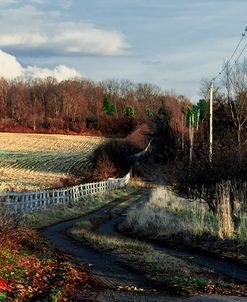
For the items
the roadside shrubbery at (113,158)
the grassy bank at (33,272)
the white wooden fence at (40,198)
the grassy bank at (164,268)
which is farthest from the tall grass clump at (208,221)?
the roadside shrubbery at (113,158)

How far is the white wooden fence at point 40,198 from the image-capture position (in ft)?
73.4

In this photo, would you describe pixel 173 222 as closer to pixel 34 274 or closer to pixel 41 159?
pixel 34 274

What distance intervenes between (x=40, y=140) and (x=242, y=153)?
69801mm

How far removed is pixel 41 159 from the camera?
64.4 meters

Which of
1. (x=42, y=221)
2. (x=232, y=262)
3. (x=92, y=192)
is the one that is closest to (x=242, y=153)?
(x=232, y=262)

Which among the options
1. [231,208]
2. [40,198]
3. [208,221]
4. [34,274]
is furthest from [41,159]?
[34,274]

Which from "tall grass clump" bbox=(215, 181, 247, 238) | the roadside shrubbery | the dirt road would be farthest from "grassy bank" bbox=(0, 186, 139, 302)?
the roadside shrubbery

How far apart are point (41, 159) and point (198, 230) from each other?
162 ft

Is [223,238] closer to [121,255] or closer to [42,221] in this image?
[121,255]

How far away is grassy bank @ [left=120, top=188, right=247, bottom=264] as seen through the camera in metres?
14.7

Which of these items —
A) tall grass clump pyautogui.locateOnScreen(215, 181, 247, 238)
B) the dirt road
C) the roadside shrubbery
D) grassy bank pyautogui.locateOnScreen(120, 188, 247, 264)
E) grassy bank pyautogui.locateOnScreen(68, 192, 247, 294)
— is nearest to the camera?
the dirt road

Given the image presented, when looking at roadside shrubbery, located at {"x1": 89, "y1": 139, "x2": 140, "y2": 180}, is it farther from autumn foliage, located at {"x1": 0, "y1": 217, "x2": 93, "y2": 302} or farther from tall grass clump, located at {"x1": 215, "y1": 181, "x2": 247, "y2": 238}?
autumn foliage, located at {"x1": 0, "y1": 217, "x2": 93, "y2": 302}

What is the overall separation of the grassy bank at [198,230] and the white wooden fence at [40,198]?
443 centimetres

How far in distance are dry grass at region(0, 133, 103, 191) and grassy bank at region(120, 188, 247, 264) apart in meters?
17.8
